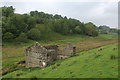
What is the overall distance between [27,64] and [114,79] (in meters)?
17.7

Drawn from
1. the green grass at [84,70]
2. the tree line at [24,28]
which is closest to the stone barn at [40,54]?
the green grass at [84,70]

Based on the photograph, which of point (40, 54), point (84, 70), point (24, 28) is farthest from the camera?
point (24, 28)

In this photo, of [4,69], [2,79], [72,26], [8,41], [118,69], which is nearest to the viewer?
[118,69]

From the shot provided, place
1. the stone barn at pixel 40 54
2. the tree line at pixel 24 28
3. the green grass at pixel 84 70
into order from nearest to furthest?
the green grass at pixel 84 70 → the stone barn at pixel 40 54 → the tree line at pixel 24 28

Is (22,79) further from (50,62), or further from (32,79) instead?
(50,62)

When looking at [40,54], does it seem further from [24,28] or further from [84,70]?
[24,28]

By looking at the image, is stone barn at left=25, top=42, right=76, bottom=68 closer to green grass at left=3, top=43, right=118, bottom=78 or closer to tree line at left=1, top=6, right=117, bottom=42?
green grass at left=3, top=43, right=118, bottom=78

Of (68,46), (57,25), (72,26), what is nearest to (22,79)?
(68,46)

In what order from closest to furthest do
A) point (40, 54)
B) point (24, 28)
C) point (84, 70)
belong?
point (84, 70)
point (40, 54)
point (24, 28)

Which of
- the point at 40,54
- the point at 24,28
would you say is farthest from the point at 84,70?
the point at 24,28

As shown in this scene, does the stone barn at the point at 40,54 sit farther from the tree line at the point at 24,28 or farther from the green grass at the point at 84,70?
the tree line at the point at 24,28

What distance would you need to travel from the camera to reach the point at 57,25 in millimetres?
107625

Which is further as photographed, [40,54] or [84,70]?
[40,54]

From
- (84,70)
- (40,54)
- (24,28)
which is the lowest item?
(84,70)
